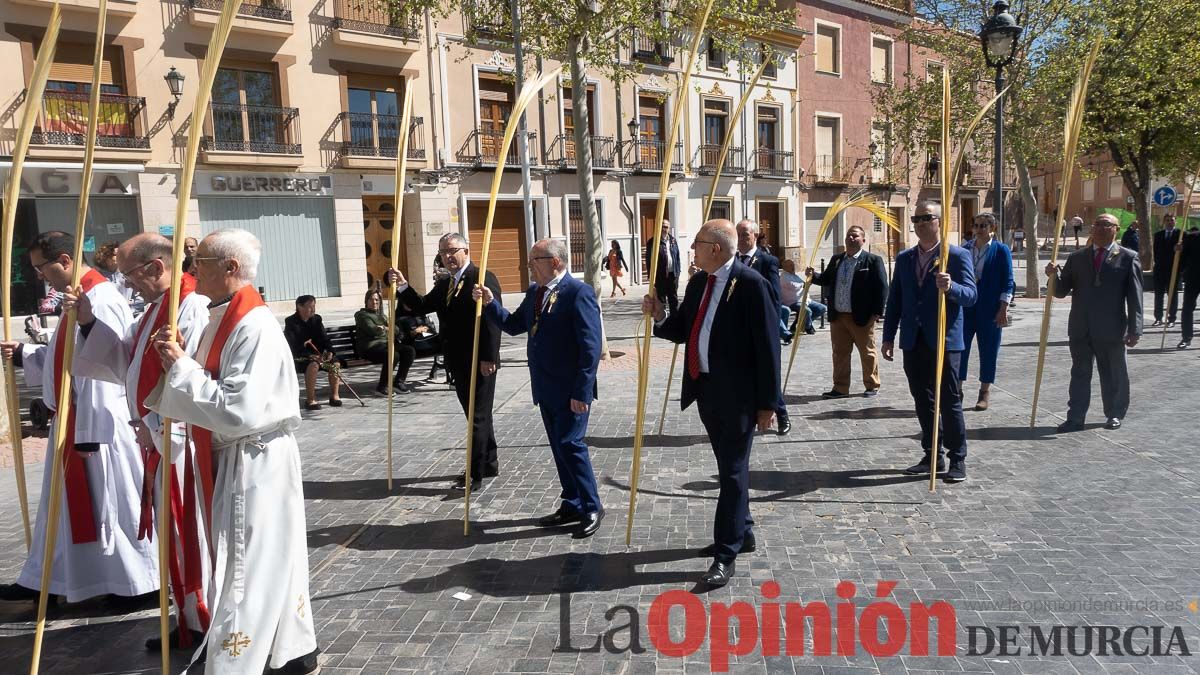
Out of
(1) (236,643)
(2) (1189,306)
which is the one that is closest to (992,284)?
(2) (1189,306)

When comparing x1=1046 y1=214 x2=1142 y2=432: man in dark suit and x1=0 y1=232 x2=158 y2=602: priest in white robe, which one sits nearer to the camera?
x1=0 y1=232 x2=158 y2=602: priest in white robe

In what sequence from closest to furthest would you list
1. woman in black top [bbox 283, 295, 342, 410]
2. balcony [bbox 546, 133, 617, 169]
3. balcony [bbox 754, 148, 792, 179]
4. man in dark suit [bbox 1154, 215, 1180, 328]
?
woman in black top [bbox 283, 295, 342, 410] < man in dark suit [bbox 1154, 215, 1180, 328] < balcony [bbox 546, 133, 617, 169] < balcony [bbox 754, 148, 792, 179]

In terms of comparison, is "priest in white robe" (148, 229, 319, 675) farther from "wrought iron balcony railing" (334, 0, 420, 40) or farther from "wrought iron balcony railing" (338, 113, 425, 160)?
"wrought iron balcony railing" (334, 0, 420, 40)

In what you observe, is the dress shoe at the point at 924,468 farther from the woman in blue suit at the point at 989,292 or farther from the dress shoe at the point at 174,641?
the dress shoe at the point at 174,641

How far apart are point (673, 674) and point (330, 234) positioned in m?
19.6

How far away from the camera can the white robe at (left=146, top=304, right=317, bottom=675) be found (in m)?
3.04

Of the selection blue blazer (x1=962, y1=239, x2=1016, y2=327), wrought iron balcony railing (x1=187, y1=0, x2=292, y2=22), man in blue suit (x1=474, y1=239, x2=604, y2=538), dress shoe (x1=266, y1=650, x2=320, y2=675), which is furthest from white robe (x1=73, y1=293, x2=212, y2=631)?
wrought iron balcony railing (x1=187, y1=0, x2=292, y2=22)

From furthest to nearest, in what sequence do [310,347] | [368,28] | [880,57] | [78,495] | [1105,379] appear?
1. [880,57]
2. [368,28]
3. [310,347]
4. [1105,379]
5. [78,495]

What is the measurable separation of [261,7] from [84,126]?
15.7ft

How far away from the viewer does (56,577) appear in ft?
13.5

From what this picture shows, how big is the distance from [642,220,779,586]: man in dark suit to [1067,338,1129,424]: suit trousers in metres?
4.43

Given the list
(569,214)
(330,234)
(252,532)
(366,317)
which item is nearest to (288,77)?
(330,234)

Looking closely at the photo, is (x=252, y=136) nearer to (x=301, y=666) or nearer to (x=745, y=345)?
(x=745, y=345)

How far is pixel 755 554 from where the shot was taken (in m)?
4.58
